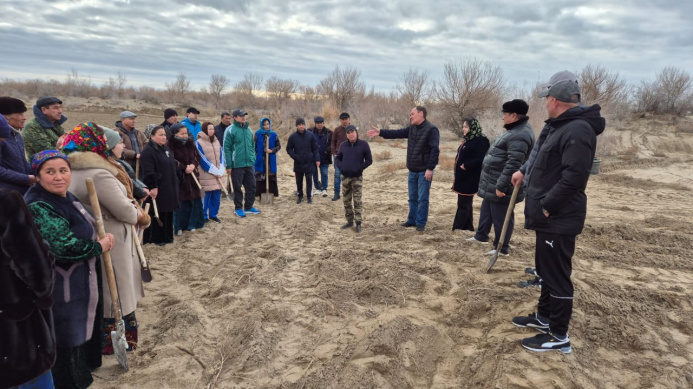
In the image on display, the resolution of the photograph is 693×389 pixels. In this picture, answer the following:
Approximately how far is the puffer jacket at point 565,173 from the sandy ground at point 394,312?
1058 millimetres

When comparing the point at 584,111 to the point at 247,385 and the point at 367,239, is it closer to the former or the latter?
the point at 247,385

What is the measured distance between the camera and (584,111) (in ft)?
9.56

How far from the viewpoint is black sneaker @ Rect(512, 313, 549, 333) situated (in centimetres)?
334

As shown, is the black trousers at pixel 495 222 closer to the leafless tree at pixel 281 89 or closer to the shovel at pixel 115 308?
the shovel at pixel 115 308

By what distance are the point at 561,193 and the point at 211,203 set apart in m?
6.03

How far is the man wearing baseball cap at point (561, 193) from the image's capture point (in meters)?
2.83

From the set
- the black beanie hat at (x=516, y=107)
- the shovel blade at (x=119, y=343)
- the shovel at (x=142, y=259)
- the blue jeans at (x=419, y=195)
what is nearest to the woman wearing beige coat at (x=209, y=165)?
the blue jeans at (x=419, y=195)

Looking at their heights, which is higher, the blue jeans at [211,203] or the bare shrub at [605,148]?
the bare shrub at [605,148]

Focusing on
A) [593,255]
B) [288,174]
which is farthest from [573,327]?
[288,174]

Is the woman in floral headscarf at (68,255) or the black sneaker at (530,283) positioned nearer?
the woman in floral headscarf at (68,255)

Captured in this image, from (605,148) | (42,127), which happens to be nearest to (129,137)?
(42,127)

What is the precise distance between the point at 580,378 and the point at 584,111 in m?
1.98

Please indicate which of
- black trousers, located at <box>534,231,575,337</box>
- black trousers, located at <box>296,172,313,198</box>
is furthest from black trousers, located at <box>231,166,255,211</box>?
black trousers, located at <box>534,231,575,337</box>

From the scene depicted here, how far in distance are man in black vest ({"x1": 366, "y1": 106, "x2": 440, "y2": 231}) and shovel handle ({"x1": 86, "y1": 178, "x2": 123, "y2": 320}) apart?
4.04 metres
